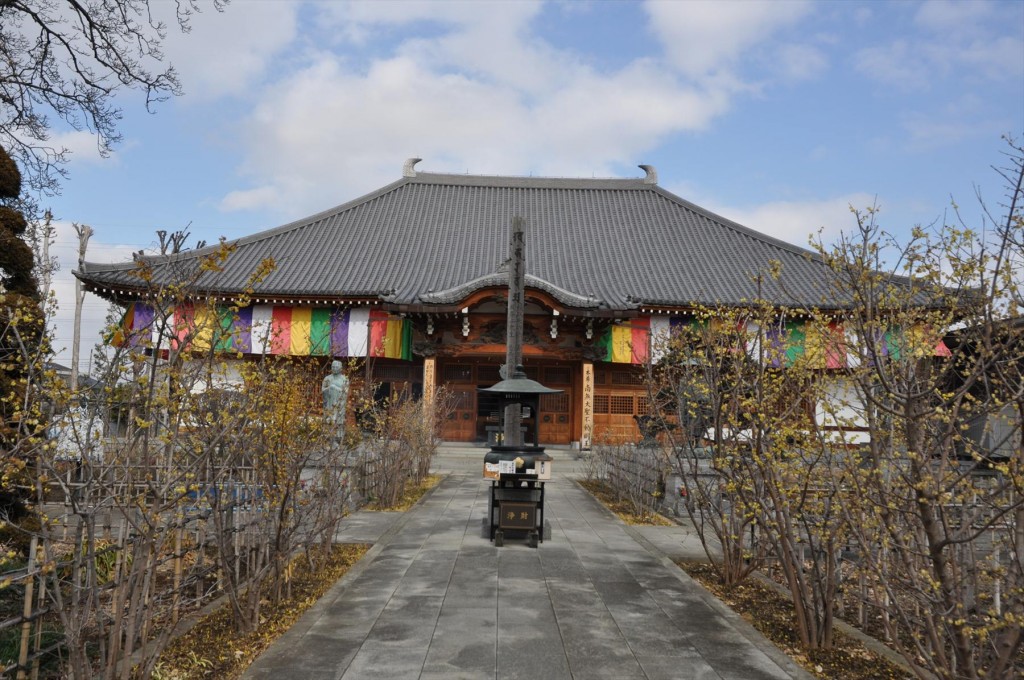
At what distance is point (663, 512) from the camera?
11.9m

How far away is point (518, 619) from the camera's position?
5832 millimetres

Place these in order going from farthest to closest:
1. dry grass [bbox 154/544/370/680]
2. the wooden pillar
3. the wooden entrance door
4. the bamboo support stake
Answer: the wooden entrance door < the wooden pillar < dry grass [bbox 154/544/370/680] < the bamboo support stake

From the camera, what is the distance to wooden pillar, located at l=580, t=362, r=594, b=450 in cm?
2238

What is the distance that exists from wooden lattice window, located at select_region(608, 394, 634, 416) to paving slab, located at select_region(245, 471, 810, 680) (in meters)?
14.6

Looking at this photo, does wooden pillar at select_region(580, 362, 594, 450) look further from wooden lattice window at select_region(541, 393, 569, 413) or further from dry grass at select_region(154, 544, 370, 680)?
dry grass at select_region(154, 544, 370, 680)

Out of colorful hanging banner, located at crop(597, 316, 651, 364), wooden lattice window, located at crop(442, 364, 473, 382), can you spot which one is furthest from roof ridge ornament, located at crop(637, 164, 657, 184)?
wooden lattice window, located at crop(442, 364, 473, 382)

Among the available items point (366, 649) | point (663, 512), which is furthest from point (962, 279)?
point (663, 512)

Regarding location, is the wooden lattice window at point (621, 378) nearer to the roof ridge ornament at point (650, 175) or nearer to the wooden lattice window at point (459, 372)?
the wooden lattice window at point (459, 372)

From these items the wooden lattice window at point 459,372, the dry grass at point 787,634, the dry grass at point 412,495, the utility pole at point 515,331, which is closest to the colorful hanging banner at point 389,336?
the wooden lattice window at point 459,372

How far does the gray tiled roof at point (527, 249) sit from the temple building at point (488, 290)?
0.08 metres

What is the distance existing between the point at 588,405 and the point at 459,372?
16.0 feet

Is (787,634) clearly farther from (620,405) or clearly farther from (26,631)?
(620,405)

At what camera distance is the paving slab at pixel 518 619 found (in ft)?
15.8

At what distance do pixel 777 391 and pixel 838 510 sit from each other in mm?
1595
